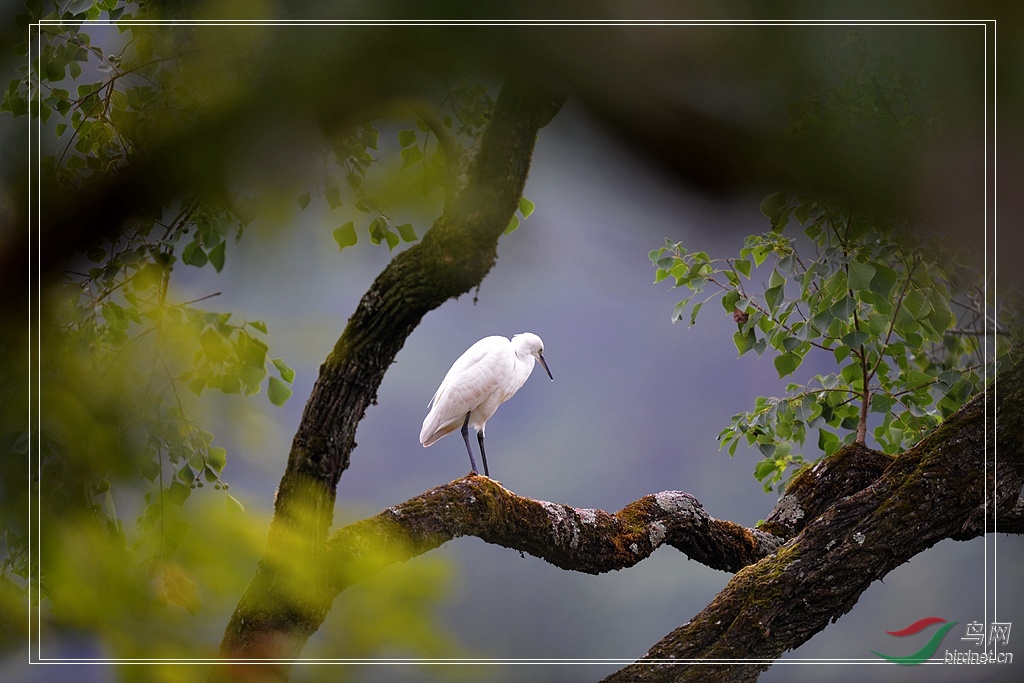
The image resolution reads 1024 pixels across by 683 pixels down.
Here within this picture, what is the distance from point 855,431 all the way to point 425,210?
1.95 meters

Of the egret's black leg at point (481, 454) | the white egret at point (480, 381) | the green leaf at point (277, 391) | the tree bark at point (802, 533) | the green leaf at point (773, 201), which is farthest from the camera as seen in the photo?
the egret's black leg at point (481, 454)

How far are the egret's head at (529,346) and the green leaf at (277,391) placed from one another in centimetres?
57

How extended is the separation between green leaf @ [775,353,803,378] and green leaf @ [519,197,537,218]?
0.87 m

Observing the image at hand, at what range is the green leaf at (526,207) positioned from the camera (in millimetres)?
1692

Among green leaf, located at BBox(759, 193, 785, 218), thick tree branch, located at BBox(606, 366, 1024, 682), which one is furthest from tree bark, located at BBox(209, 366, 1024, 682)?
green leaf, located at BBox(759, 193, 785, 218)

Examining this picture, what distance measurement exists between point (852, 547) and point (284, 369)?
1.30 metres

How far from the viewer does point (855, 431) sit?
234 centimetres

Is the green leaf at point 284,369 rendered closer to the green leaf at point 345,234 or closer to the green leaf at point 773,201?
the green leaf at point 345,234

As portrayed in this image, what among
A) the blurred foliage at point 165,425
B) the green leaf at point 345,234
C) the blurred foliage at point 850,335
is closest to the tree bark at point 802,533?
the blurred foliage at point 850,335

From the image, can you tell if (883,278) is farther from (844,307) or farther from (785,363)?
(785,363)

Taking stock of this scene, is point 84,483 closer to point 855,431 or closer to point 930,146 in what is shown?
point 930,146

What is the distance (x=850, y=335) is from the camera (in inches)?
83.5

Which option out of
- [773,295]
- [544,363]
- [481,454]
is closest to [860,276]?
[773,295]

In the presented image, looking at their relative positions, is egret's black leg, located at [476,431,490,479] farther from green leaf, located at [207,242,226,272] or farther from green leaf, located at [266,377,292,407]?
green leaf, located at [207,242,226,272]
